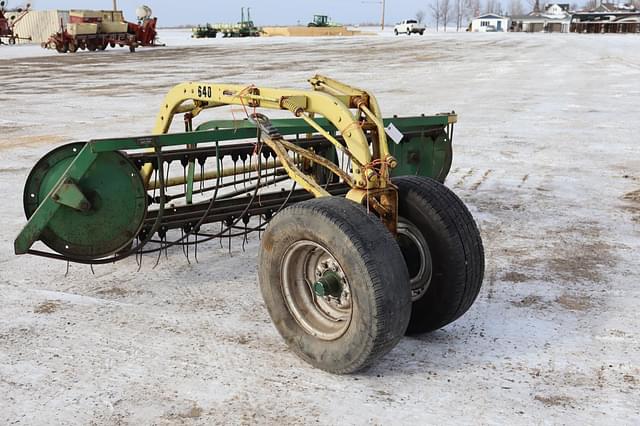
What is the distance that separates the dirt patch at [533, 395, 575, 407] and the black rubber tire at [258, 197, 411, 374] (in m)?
0.72

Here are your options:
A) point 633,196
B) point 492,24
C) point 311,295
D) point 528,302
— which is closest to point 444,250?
point 311,295

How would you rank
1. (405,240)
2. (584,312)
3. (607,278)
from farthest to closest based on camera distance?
(607,278) < (584,312) < (405,240)

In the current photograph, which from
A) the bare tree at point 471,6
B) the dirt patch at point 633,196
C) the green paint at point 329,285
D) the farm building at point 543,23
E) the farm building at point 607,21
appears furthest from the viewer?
the bare tree at point 471,6

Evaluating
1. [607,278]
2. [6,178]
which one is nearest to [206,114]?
[6,178]

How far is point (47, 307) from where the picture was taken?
4102 millimetres

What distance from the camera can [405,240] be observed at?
11.9 ft

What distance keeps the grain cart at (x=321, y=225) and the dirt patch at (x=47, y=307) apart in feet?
1.00

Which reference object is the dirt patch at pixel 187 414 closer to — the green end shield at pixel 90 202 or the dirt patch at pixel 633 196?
the green end shield at pixel 90 202

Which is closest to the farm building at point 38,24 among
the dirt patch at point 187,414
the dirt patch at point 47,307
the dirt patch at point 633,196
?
the dirt patch at point 633,196

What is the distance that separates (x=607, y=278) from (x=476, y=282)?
160 cm

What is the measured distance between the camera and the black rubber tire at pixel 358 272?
2947 mm

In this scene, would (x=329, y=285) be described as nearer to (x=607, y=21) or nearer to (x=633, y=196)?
(x=633, y=196)

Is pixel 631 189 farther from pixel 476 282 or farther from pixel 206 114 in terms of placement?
pixel 206 114

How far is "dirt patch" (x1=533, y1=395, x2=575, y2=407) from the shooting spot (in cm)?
306
